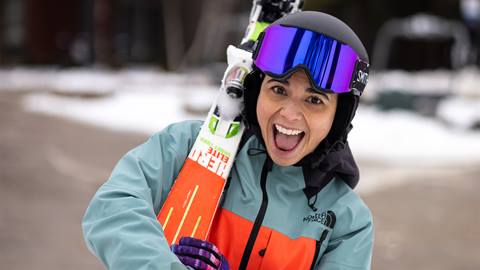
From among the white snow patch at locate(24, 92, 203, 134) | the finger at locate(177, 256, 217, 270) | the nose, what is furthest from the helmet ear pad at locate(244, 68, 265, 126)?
the white snow patch at locate(24, 92, 203, 134)

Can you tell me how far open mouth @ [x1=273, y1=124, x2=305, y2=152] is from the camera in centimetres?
253

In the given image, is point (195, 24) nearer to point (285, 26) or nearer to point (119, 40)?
point (119, 40)

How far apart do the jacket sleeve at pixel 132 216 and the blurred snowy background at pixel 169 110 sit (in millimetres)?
3570

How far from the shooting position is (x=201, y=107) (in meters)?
15.3

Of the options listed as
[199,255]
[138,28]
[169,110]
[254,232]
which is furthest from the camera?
[138,28]

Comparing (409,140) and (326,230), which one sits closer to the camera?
(326,230)

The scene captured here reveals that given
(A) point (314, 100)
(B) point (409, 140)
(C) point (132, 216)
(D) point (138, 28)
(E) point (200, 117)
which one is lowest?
(D) point (138, 28)

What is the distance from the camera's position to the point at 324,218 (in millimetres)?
2592

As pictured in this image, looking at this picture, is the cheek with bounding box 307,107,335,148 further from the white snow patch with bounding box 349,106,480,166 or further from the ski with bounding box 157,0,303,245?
the white snow patch with bounding box 349,106,480,166

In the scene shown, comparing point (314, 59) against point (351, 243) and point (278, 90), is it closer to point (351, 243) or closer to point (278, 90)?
point (278, 90)

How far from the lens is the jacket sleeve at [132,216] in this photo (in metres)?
2.15

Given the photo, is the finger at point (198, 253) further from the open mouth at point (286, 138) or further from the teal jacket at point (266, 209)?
the open mouth at point (286, 138)

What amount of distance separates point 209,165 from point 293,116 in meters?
0.41

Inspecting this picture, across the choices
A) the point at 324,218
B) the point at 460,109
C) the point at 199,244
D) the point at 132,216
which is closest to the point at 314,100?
the point at 324,218
